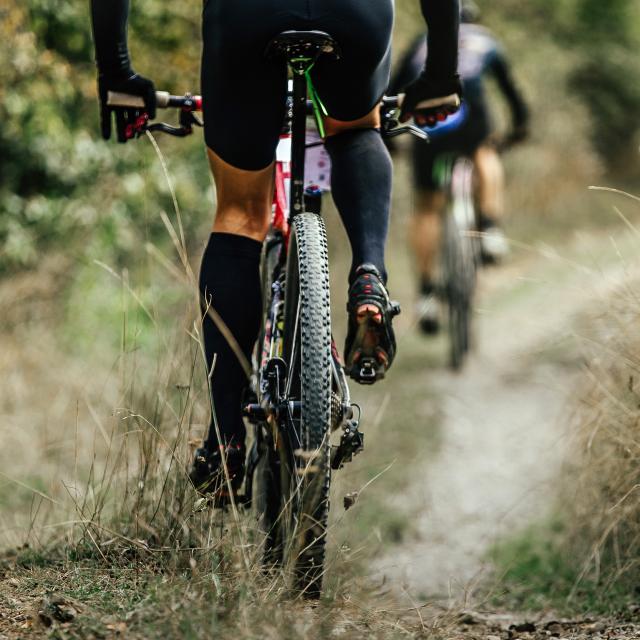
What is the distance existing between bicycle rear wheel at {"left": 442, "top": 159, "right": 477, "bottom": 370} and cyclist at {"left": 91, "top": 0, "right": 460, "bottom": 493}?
3530mm

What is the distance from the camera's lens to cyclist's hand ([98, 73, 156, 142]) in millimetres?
2670

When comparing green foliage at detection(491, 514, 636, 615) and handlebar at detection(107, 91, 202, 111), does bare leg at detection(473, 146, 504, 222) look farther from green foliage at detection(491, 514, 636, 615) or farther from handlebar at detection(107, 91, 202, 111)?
handlebar at detection(107, 91, 202, 111)

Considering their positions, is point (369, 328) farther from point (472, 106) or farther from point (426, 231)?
point (472, 106)

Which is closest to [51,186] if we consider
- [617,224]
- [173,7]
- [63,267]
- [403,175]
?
[63,267]

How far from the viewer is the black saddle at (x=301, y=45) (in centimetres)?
238

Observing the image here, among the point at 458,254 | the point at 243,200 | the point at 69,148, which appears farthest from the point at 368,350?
the point at 69,148

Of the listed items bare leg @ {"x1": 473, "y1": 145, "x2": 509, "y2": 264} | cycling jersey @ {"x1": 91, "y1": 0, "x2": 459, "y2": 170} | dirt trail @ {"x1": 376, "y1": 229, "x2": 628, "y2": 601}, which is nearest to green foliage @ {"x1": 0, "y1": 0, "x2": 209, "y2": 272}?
bare leg @ {"x1": 473, "y1": 145, "x2": 509, "y2": 264}

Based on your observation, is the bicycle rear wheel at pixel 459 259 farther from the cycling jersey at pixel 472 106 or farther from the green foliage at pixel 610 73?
the green foliage at pixel 610 73

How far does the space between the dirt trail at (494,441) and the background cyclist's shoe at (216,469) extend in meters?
0.43

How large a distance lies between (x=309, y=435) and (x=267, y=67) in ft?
2.77

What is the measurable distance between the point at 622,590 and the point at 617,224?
1032 centimetres

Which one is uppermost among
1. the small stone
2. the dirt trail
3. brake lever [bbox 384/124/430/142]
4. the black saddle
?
the black saddle

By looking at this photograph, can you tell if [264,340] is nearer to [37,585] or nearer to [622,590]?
[37,585]

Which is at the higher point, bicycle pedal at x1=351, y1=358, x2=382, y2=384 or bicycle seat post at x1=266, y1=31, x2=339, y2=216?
bicycle seat post at x1=266, y1=31, x2=339, y2=216
